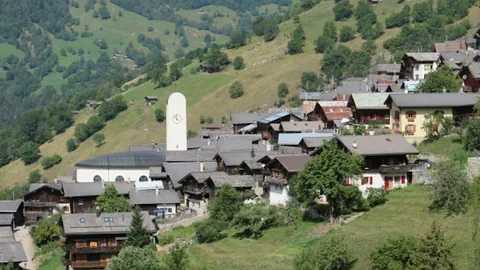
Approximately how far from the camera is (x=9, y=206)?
77.4 meters

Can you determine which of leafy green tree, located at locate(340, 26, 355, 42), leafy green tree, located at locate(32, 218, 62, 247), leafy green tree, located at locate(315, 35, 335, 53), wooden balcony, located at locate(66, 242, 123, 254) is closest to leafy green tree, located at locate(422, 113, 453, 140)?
wooden balcony, located at locate(66, 242, 123, 254)

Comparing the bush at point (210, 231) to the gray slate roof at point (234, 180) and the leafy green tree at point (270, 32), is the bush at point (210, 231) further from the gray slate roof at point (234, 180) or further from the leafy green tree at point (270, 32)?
the leafy green tree at point (270, 32)

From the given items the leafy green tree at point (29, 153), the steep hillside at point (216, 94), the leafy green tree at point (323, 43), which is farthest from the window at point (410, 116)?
the leafy green tree at point (29, 153)

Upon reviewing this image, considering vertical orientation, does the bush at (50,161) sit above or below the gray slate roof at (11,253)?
above

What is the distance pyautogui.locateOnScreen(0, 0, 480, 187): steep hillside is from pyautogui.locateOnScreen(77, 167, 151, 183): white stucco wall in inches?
2222

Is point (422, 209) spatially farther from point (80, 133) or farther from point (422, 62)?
point (80, 133)

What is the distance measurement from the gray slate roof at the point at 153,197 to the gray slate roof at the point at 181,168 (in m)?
2.33

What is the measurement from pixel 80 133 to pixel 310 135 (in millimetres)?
93705

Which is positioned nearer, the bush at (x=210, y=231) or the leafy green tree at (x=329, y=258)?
the leafy green tree at (x=329, y=258)

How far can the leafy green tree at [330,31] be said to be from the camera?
15925 cm

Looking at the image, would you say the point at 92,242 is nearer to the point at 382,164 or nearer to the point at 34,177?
the point at 382,164

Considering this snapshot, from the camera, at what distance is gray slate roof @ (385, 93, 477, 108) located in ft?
206

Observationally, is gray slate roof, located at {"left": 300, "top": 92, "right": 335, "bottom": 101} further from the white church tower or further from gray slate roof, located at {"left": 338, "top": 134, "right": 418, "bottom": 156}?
gray slate roof, located at {"left": 338, "top": 134, "right": 418, "bottom": 156}

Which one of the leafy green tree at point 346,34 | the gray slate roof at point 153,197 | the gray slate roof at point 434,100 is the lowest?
the gray slate roof at point 153,197
